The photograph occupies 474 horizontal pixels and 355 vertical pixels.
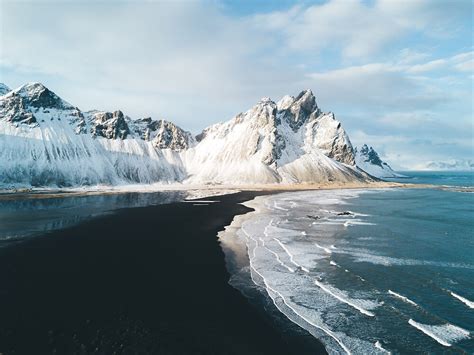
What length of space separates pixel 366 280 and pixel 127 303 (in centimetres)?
2240

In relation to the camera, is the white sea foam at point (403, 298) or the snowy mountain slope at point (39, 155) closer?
the white sea foam at point (403, 298)

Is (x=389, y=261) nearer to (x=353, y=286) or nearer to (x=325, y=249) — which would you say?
(x=325, y=249)

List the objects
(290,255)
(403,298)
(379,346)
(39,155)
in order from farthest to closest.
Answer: (39,155)
(290,255)
(403,298)
(379,346)

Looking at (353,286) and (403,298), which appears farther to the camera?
(353,286)

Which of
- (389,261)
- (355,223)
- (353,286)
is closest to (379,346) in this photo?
(353,286)

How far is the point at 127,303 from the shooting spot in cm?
2645

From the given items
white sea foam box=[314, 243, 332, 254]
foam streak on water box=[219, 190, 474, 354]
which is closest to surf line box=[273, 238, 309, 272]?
foam streak on water box=[219, 190, 474, 354]

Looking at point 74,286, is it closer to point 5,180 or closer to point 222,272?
point 222,272

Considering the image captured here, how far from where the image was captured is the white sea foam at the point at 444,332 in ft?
68.3

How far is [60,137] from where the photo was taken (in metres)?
194

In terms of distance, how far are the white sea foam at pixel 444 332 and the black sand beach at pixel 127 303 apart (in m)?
7.89

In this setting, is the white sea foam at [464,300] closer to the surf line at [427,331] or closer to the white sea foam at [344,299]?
the surf line at [427,331]

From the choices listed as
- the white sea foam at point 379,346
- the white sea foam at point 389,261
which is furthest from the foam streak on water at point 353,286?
the white sea foam at point 389,261

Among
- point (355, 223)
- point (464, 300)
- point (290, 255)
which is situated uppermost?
point (355, 223)
